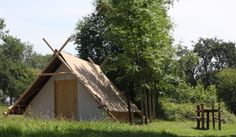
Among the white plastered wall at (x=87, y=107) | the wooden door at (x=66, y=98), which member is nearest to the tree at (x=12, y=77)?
the wooden door at (x=66, y=98)

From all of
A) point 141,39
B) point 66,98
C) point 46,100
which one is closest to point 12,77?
point 46,100

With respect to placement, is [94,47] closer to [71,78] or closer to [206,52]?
[71,78]

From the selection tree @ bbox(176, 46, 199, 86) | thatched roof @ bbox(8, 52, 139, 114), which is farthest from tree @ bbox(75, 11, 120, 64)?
tree @ bbox(176, 46, 199, 86)

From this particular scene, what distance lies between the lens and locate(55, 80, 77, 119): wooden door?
31922 millimetres

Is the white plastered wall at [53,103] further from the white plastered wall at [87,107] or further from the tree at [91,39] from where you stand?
the tree at [91,39]

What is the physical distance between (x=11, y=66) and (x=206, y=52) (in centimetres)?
3615

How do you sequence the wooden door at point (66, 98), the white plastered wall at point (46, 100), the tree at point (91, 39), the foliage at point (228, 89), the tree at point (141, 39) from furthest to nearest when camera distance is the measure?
the foliage at point (228, 89) → the tree at point (91, 39) → the white plastered wall at point (46, 100) → the wooden door at point (66, 98) → the tree at point (141, 39)

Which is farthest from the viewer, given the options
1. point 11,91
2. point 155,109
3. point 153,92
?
point 11,91

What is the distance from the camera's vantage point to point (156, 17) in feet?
94.0

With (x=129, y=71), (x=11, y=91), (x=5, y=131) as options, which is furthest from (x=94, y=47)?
(x=11, y=91)

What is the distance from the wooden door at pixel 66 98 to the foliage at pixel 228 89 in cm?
3433

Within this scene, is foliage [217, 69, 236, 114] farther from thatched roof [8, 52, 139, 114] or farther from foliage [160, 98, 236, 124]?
thatched roof [8, 52, 139, 114]

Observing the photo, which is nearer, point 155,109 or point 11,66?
point 155,109

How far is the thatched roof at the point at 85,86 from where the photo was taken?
30781 mm
